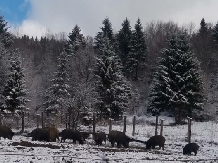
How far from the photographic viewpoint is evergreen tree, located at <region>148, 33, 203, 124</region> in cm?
3906

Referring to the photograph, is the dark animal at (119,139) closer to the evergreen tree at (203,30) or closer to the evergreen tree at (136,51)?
the evergreen tree at (136,51)

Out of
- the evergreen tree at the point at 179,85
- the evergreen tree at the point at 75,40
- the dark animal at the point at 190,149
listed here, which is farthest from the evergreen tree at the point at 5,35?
the dark animal at the point at 190,149

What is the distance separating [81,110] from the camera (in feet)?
116

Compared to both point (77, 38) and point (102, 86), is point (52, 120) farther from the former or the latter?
point (77, 38)

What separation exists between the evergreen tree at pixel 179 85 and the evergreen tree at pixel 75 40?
2259 centimetres

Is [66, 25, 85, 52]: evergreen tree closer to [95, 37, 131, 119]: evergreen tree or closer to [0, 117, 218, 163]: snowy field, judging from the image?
[95, 37, 131, 119]: evergreen tree

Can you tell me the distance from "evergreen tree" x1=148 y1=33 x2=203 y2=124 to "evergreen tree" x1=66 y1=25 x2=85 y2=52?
2259cm

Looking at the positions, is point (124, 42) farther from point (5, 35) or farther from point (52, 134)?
point (52, 134)

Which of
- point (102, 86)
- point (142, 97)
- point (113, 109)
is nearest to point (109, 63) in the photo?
point (102, 86)

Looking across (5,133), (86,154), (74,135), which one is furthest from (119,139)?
(5,133)

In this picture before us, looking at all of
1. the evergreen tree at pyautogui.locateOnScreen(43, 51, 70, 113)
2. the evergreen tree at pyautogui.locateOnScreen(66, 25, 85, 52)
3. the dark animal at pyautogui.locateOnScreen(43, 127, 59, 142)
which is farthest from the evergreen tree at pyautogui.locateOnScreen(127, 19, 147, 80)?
the dark animal at pyautogui.locateOnScreen(43, 127, 59, 142)

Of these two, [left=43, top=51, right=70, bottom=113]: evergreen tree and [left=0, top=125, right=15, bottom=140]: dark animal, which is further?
[left=43, top=51, right=70, bottom=113]: evergreen tree

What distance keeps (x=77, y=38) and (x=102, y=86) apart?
25134 mm

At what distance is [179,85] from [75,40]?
97.3ft
